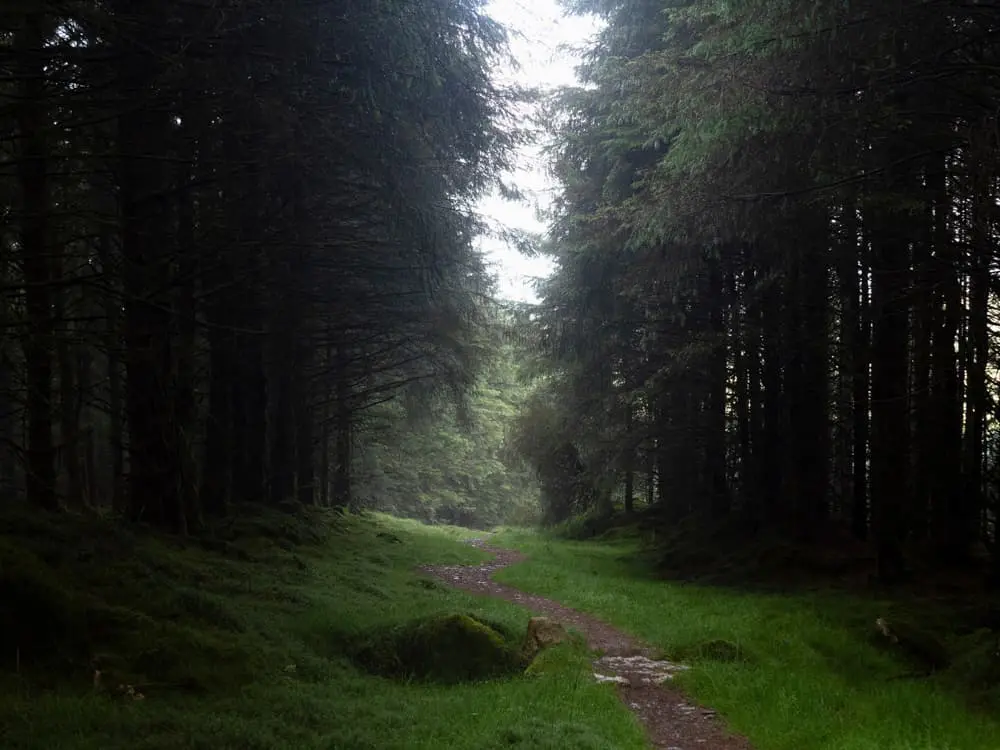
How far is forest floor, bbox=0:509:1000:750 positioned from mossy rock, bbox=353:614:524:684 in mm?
203

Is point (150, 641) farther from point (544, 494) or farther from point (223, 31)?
point (544, 494)

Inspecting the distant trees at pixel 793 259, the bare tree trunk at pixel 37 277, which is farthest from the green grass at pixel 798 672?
the bare tree trunk at pixel 37 277

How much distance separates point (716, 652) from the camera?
8.40 meters

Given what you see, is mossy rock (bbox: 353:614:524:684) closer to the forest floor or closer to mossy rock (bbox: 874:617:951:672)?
the forest floor

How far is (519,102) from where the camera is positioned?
37.0ft

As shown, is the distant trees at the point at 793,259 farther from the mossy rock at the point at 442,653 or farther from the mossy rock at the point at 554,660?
the mossy rock at the point at 442,653

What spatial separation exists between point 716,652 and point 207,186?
8.45m

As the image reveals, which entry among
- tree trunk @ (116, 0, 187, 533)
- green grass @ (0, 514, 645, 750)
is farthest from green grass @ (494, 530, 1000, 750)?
tree trunk @ (116, 0, 187, 533)

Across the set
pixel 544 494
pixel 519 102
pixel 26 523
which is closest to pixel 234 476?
pixel 26 523

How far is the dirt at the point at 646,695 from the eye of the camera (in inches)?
240

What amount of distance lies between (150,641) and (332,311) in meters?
10.4

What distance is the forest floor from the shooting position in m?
5.25

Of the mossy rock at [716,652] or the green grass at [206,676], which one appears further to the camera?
the mossy rock at [716,652]

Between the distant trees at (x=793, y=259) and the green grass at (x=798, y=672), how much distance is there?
9.02 ft
